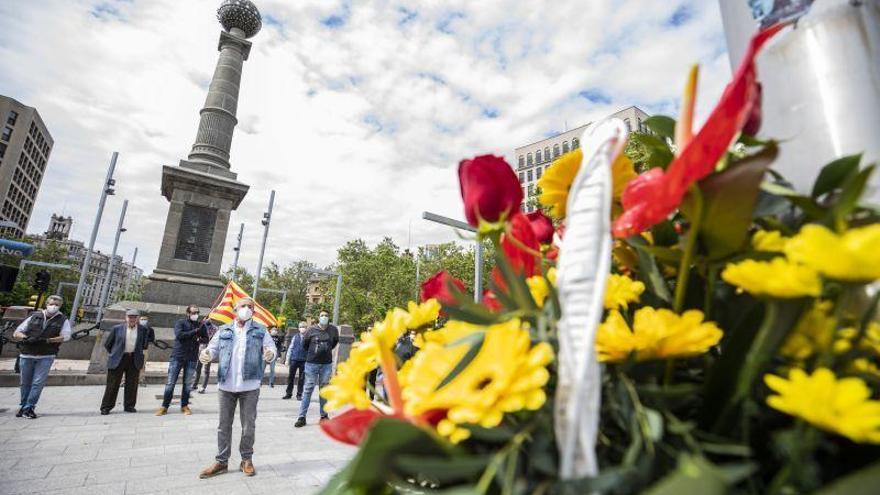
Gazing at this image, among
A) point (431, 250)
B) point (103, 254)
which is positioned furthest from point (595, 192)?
point (103, 254)

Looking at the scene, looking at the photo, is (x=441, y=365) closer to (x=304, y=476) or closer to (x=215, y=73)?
(x=304, y=476)

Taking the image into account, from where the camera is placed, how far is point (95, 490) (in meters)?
3.98

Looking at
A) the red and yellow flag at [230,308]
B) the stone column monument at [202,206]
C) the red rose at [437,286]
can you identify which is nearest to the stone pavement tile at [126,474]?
the red and yellow flag at [230,308]

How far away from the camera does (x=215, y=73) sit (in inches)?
A: 587

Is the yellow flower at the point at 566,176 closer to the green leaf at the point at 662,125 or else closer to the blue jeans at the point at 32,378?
the green leaf at the point at 662,125

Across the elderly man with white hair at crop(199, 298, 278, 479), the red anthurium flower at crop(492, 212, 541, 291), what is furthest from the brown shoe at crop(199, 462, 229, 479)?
the red anthurium flower at crop(492, 212, 541, 291)

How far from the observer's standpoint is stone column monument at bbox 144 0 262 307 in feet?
39.3

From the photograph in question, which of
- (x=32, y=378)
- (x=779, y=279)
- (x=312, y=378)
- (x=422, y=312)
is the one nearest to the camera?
(x=779, y=279)

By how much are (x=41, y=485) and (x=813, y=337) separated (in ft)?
19.0

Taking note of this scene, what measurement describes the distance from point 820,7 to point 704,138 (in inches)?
20.6

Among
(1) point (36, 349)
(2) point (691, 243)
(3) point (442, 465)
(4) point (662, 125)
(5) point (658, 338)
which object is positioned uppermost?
(4) point (662, 125)

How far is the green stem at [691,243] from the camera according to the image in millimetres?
482

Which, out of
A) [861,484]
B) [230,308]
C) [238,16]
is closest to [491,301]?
[861,484]

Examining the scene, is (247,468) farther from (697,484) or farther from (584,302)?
(697,484)
